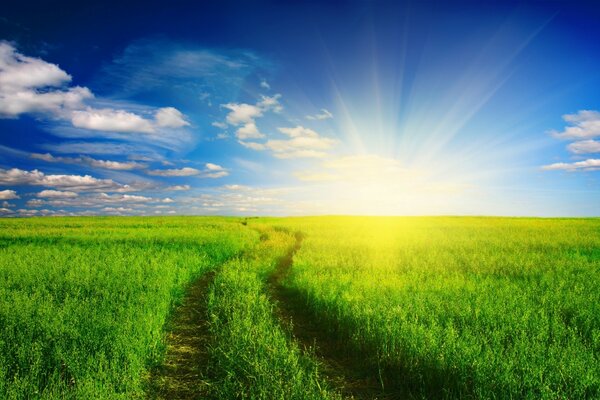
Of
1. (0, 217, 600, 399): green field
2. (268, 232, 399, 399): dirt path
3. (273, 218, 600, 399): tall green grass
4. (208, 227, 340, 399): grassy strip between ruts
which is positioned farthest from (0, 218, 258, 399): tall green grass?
(273, 218, 600, 399): tall green grass

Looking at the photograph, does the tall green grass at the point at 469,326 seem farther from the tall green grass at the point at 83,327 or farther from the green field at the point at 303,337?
the tall green grass at the point at 83,327

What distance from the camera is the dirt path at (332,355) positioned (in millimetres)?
5543

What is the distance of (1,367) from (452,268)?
1374 centimetres

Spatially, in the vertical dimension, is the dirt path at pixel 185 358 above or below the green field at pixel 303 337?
below

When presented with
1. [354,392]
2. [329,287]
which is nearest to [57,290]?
[329,287]

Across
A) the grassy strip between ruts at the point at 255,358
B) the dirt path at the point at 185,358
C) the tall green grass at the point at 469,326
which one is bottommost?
the dirt path at the point at 185,358

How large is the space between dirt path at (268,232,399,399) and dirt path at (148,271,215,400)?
195 cm

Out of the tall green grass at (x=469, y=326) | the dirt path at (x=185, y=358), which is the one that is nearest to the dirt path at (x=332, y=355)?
the tall green grass at (x=469, y=326)

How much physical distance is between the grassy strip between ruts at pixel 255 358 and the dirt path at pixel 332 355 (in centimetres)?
36

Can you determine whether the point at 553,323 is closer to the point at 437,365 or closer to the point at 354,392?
the point at 437,365

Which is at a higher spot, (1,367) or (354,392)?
(1,367)

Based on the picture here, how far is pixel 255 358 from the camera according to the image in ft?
18.2

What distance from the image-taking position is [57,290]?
10.2 meters

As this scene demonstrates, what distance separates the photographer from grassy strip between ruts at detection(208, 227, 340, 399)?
4944 mm
